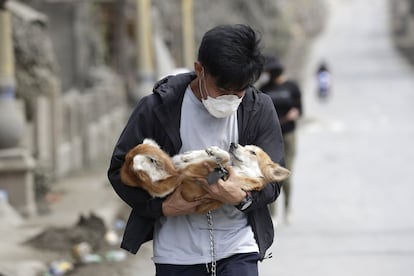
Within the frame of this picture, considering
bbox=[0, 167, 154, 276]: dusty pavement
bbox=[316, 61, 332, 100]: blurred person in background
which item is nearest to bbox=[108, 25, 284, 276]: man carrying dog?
bbox=[0, 167, 154, 276]: dusty pavement

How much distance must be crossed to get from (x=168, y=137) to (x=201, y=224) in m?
0.38

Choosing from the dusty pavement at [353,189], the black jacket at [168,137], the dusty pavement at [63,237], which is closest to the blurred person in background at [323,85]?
the dusty pavement at [353,189]

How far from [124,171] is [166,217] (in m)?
0.27

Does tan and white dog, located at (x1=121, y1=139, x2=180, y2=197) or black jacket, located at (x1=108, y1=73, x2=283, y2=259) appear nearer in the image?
tan and white dog, located at (x1=121, y1=139, x2=180, y2=197)

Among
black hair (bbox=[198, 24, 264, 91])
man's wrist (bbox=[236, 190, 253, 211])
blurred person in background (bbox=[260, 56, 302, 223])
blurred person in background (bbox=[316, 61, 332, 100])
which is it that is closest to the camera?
black hair (bbox=[198, 24, 264, 91])

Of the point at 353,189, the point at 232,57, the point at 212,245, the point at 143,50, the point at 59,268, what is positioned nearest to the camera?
the point at 232,57

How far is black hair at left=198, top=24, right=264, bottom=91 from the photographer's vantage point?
382cm

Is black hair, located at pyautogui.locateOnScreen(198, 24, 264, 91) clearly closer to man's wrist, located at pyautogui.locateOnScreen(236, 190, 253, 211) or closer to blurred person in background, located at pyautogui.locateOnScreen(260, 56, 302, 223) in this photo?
man's wrist, located at pyautogui.locateOnScreen(236, 190, 253, 211)

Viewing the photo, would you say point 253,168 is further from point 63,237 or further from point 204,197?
point 63,237

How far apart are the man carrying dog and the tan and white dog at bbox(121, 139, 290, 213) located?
4cm

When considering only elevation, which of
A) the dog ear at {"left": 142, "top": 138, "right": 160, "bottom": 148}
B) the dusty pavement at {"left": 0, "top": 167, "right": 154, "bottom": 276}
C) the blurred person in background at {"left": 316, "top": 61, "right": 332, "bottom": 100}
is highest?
the dog ear at {"left": 142, "top": 138, "right": 160, "bottom": 148}

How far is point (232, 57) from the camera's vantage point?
12.5 feet

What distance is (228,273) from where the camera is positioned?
406 cm

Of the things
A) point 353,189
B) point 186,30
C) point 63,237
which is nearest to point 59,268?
point 63,237
